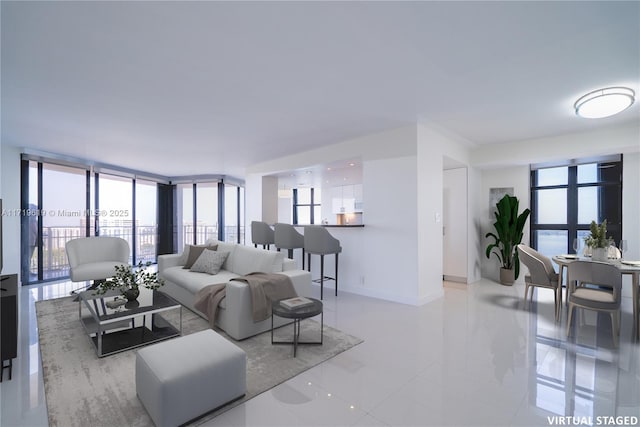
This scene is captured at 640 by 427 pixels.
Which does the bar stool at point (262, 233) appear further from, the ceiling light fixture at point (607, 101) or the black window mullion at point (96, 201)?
the ceiling light fixture at point (607, 101)

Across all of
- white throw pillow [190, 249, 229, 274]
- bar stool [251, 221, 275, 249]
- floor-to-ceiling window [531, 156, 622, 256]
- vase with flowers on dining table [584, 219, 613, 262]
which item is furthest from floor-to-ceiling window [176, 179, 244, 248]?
vase with flowers on dining table [584, 219, 613, 262]

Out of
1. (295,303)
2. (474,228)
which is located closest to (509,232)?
(474,228)

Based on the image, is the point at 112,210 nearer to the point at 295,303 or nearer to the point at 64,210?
the point at 64,210

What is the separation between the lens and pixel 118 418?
1.79 metres

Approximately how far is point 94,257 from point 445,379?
5.56m

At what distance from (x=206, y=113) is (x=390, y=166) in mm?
2713

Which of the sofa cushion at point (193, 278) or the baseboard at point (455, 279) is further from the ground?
the sofa cushion at point (193, 278)

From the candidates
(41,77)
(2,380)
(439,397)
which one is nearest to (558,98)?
(439,397)

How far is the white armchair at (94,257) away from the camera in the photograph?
437 cm

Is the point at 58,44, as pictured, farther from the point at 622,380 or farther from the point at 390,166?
the point at 622,380

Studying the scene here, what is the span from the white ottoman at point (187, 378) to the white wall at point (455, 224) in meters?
4.81

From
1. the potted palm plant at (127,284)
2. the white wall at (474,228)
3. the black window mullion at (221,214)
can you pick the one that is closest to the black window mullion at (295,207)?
the black window mullion at (221,214)

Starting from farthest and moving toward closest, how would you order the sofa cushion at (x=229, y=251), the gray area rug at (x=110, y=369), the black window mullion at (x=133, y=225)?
the black window mullion at (x=133, y=225), the sofa cushion at (x=229, y=251), the gray area rug at (x=110, y=369)

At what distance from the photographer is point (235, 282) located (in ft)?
9.90
